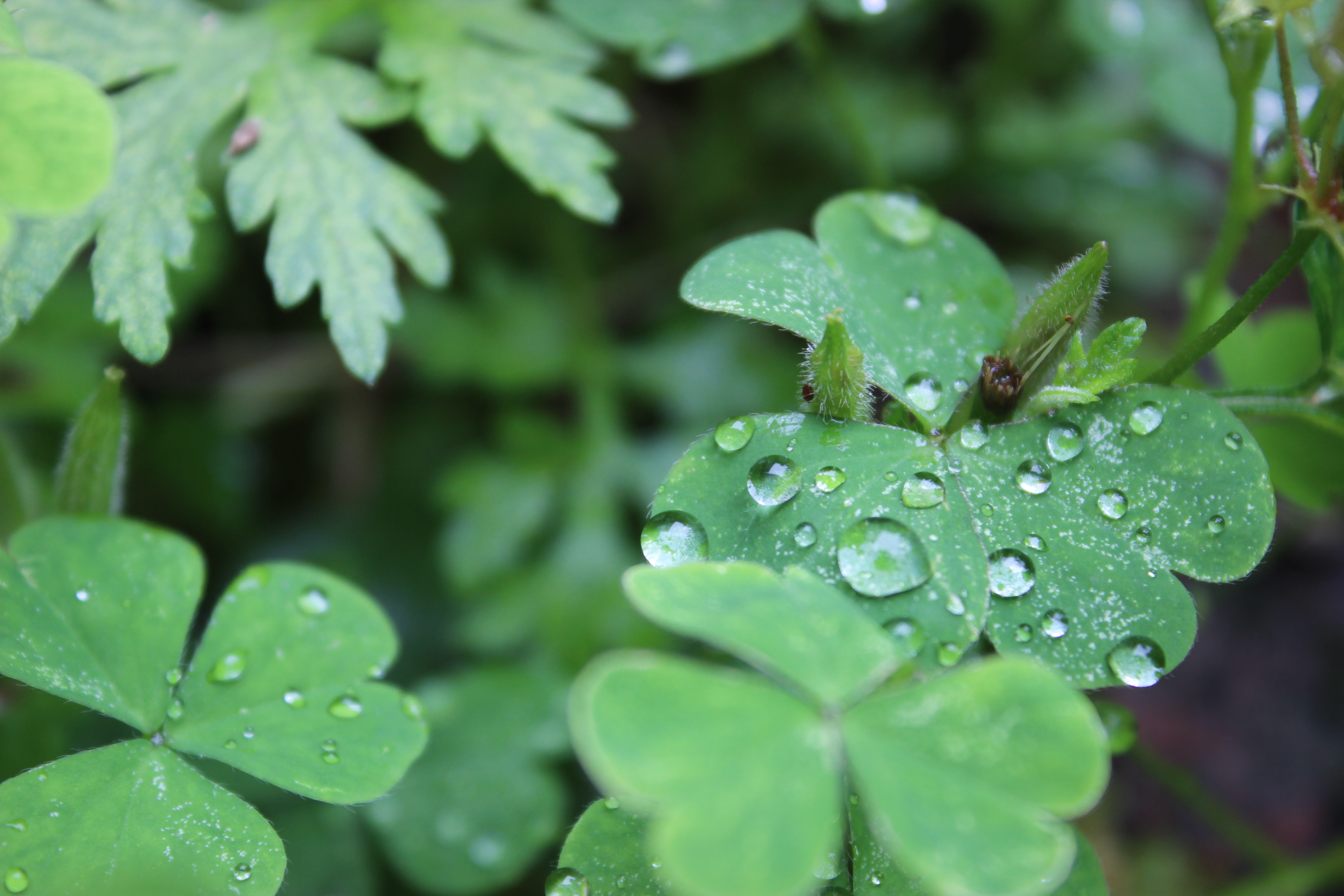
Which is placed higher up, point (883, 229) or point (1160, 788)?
point (883, 229)

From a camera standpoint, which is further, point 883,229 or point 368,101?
point 368,101

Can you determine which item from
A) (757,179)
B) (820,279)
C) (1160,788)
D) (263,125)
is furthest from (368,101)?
(1160,788)

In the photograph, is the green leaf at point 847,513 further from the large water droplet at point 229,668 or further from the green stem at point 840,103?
the green stem at point 840,103

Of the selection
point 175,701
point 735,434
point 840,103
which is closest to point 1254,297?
point 735,434

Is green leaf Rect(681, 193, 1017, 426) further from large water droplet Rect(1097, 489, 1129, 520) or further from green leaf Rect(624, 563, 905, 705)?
green leaf Rect(624, 563, 905, 705)

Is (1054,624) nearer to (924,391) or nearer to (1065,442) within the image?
(1065,442)

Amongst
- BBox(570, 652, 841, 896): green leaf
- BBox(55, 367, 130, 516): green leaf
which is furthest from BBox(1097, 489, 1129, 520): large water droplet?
BBox(55, 367, 130, 516): green leaf

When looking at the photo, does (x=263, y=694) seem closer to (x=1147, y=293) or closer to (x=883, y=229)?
(x=883, y=229)

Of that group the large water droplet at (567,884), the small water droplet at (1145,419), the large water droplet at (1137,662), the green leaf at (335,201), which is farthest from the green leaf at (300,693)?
the small water droplet at (1145,419)
